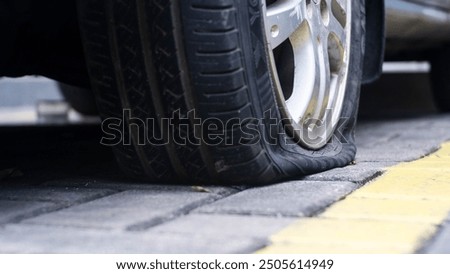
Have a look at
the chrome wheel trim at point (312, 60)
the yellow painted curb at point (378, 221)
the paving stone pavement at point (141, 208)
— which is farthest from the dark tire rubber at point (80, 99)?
the yellow painted curb at point (378, 221)

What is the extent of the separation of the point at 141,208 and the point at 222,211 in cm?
17

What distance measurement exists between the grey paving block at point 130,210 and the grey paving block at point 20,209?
0.04 meters

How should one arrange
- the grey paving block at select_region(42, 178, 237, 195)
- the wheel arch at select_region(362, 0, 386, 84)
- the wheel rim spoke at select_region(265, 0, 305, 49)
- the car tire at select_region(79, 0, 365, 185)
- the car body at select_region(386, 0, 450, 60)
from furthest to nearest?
1. the car body at select_region(386, 0, 450, 60)
2. the wheel arch at select_region(362, 0, 386, 84)
3. the wheel rim spoke at select_region(265, 0, 305, 49)
4. the grey paving block at select_region(42, 178, 237, 195)
5. the car tire at select_region(79, 0, 365, 185)

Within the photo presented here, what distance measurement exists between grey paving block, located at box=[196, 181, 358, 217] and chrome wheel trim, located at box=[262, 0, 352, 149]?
209 millimetres

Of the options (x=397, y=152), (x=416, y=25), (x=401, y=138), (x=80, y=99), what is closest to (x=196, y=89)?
(x=397, y=152)

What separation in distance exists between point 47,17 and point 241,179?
0.71 metres

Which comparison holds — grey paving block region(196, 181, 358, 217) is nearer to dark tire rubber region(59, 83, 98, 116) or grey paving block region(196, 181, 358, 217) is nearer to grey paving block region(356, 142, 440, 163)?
grey paving block region(356, 142, 440, 163)

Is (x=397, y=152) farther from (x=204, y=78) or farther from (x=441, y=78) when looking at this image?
(x=441, y=78)

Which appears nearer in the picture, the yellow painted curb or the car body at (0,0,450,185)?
the yellow painted curb

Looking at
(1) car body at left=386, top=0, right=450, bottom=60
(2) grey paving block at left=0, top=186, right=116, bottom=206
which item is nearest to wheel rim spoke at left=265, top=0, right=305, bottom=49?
(2) grey paving block at left=0, top=186, right=116, bottom=206

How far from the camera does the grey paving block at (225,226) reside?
59.4 inches

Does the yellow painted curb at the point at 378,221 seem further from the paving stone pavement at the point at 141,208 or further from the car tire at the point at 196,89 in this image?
the car tire at the point at 196,89

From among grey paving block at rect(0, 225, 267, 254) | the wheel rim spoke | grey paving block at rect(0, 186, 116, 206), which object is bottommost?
grey paving block at rect(0, 186, 116, 206)

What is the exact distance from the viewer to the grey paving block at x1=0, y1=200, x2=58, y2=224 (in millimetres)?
1686
